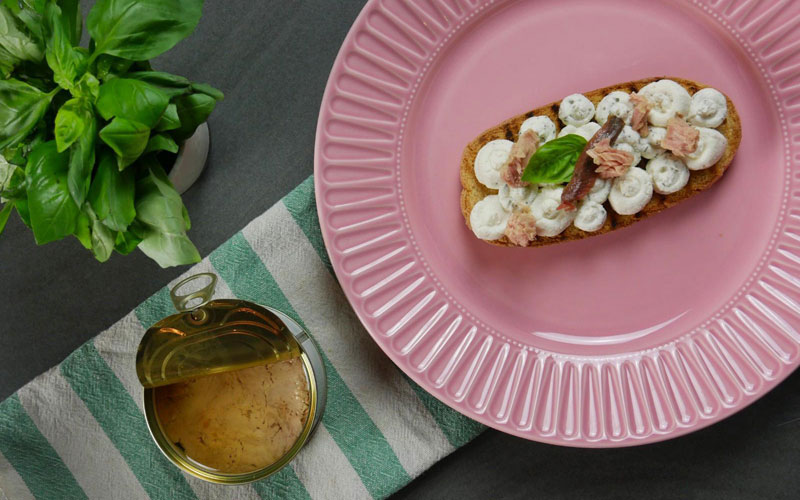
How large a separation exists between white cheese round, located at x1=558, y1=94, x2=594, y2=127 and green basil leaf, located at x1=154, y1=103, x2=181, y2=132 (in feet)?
2.65

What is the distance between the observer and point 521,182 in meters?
1.33

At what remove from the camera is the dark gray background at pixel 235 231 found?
148 centimetres

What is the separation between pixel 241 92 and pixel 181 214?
0.55 m

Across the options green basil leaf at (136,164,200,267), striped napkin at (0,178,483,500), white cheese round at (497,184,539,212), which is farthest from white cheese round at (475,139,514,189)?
green basil leaf at (136,164,200,267)

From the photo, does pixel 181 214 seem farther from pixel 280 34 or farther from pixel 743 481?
pixel 743 481

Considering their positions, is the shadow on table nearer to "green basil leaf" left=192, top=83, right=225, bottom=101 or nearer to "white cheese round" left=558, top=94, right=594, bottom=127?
"white cheese round" left=558, top=94, right=594, bottom=127

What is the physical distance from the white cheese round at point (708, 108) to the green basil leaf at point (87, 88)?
116 cm

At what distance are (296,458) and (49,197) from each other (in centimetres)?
79

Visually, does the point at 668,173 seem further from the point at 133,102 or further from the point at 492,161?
the point at 133,102

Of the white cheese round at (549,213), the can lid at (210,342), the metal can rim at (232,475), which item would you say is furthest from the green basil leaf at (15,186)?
the white cheese round at (549,213)

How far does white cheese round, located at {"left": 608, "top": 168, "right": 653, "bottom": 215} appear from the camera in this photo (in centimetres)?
133

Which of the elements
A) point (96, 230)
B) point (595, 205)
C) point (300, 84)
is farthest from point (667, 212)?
point (96, 230)

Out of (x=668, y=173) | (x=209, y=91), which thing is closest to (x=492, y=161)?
(x=668, y=173)

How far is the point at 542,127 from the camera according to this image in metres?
1.36
